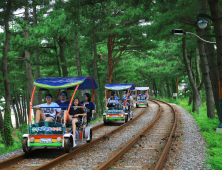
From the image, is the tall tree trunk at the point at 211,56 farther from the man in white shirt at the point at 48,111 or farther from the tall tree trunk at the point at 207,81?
the man in white shirt at the point at 48,111

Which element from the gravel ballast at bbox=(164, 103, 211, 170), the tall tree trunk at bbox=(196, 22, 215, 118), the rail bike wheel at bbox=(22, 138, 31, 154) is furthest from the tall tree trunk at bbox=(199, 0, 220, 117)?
the rail bike wheel at bbox=(22, 138, 31, 154)

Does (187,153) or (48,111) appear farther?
(48,111)

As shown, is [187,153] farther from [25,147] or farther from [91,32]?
[91,32]

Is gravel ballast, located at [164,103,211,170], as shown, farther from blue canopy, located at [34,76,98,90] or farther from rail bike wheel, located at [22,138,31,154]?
rail bike wheel, located at [22,138,31,154]

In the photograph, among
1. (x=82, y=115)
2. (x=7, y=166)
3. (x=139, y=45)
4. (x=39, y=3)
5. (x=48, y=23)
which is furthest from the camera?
(x=139, y=45)

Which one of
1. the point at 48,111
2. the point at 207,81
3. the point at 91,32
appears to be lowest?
the point at 48,111

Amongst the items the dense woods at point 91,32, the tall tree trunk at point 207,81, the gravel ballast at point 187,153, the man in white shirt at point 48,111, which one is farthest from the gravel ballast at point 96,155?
the tall tree trunk at point 207,81

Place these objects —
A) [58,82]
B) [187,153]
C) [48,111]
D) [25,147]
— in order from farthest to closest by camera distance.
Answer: [48,111] < [58,82] < [187,153] < [25,147]

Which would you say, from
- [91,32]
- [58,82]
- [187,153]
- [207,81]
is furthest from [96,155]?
Result: [91,32]

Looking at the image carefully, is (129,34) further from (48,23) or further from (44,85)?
(44,85)

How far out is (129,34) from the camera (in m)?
21.6

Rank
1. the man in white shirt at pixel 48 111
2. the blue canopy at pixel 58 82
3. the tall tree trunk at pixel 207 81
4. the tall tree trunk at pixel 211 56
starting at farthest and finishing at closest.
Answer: the tall tree trunk at pixel 207 81
the tall tree trunk at pixel 211 56
the man in white shirt at pixel 48 111
the blue canopy at pixel 58 82

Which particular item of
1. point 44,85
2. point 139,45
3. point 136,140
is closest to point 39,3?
point 44,85

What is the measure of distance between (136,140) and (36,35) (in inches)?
402
